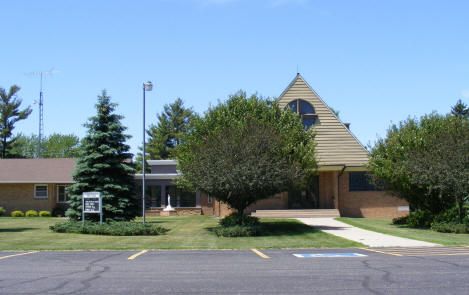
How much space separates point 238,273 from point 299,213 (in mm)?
20852

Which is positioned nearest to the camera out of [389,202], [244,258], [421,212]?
[244,258]

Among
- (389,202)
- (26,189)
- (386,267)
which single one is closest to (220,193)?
(386,267)

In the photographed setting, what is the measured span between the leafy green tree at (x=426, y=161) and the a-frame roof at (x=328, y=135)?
5689 millimetres

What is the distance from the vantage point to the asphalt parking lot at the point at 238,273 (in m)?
8.82

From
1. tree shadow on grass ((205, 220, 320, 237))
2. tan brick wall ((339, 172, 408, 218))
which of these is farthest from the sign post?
tan brick wall ((339, 172, 408, 218))

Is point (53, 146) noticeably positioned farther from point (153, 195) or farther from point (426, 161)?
point (426, 161)

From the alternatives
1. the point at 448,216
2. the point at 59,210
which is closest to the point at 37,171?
the point at 59,210

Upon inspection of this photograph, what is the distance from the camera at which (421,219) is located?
26.2 meters

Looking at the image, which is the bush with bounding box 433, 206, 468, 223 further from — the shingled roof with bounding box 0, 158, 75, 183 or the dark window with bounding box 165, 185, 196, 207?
the shingled roof with bounding box 0, 158, 75, 183

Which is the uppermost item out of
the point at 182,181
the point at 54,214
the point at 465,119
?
the point at 465,119

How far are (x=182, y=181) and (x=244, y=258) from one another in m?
11.3

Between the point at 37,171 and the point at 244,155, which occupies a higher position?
the point at 244,155

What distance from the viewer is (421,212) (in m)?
26.5

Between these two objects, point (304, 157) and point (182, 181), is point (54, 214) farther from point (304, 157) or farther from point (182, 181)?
point (304, 157)
